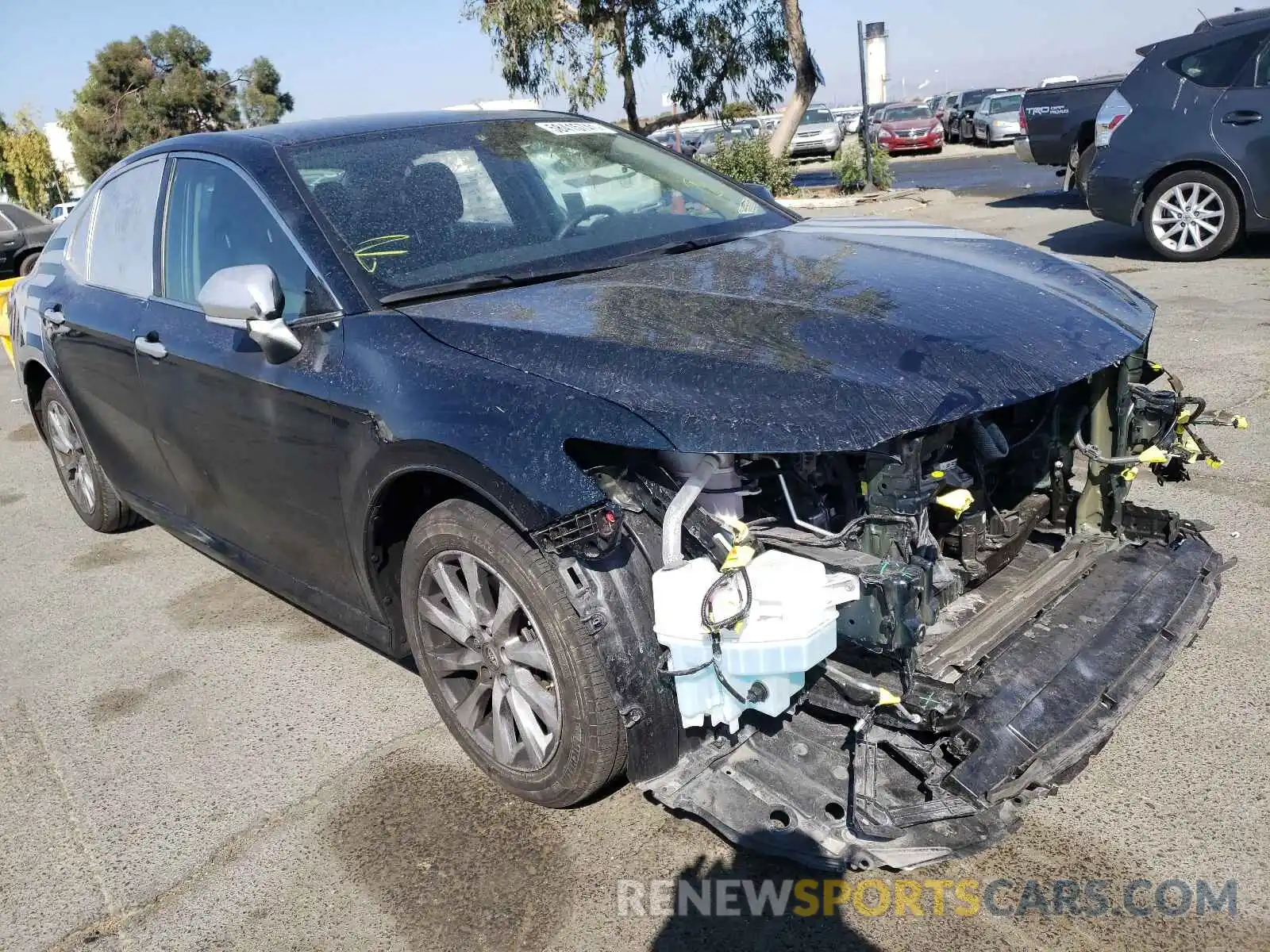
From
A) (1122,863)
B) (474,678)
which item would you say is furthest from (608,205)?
(1122,863)

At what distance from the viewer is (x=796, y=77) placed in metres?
18.2

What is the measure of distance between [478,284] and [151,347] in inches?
54.3

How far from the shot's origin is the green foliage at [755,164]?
1725 centimetres

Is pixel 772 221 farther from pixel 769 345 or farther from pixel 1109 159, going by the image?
pixel 1109 159

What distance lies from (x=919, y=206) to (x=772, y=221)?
42.3 feet

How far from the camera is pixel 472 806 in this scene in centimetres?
290

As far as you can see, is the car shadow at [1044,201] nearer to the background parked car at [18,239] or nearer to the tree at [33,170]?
the background parked car at [18,239]

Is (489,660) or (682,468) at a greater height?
(682,468)

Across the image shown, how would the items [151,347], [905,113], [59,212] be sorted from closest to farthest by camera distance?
1. [151,347]
2. [905,113]
3. [59,212]

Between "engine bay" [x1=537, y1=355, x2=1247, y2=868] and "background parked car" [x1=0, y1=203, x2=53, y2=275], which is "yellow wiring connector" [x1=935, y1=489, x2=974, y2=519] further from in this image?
"background parked car" [x1=0, y1=203, x2=53, y2=275]

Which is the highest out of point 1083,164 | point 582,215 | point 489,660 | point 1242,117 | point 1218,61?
point 1218,61

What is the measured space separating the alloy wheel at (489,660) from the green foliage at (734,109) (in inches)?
778

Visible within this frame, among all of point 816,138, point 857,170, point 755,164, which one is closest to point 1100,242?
point 755,164

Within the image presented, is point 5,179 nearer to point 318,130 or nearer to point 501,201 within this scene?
point 318,130
